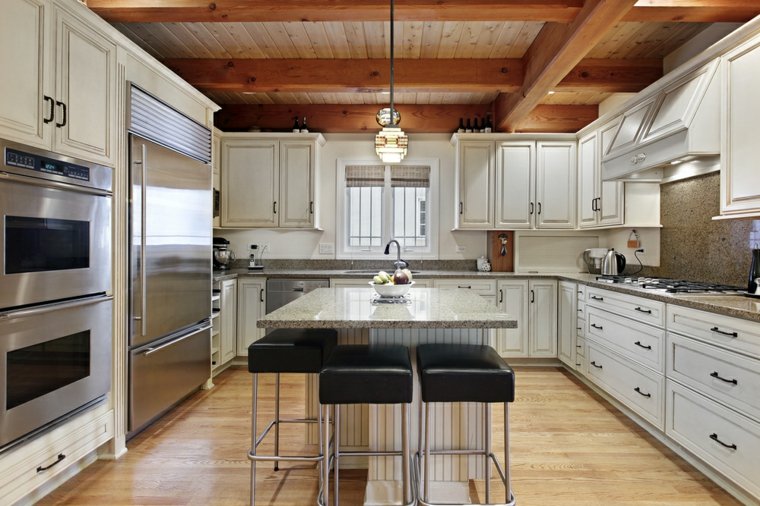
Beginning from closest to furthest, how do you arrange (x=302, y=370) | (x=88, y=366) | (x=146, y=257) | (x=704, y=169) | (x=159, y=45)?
(x=302, y=370), (x=88, y=366), (x=146, y=257), (x=704, y=169), (x=159, y=45)

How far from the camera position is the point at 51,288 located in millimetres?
1881

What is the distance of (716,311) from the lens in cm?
201

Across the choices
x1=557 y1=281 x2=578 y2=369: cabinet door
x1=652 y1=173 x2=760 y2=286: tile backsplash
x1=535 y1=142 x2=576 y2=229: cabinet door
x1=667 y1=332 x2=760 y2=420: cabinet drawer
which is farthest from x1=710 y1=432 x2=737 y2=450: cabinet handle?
x1=535 y1=142 x2=576 y2=229: cabinet door

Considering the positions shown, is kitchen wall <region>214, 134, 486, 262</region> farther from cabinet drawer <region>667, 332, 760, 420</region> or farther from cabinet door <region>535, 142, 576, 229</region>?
cabinet drawer <region>667, 332, 760, 420</region>

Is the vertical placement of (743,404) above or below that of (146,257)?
below

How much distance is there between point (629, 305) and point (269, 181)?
3.41 metres

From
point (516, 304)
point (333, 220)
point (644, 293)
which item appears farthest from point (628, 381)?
point (333, 220)

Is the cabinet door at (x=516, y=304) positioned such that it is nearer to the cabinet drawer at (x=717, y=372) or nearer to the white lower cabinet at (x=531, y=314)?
the white lower cabinet at (x=531, y=314)

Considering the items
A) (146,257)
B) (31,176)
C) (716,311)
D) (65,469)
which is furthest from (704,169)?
(65,469)

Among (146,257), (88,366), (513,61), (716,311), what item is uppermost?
(513,61)

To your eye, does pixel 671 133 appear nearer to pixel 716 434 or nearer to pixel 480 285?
pixel 716 434

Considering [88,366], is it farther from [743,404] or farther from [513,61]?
[513,61]

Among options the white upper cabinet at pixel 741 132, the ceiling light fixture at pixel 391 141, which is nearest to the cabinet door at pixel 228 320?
the ceiling light fixture at pixel 391 141

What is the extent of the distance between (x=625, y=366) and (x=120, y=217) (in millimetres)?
3321
